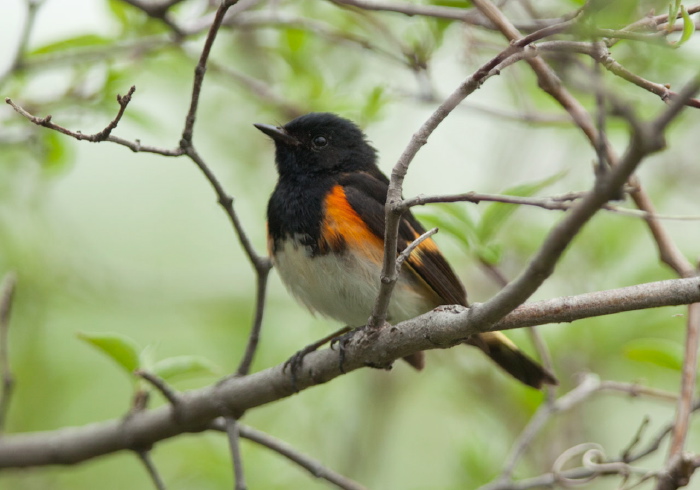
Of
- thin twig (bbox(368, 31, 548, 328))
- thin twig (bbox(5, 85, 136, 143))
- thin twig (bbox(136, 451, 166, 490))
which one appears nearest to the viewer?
thin twig (bbox(368, 31, 548, 328))

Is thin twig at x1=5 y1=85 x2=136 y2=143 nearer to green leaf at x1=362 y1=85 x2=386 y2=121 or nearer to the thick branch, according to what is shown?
the thick branch

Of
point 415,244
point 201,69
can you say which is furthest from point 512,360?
point 201,69

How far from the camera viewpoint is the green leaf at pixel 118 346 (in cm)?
290

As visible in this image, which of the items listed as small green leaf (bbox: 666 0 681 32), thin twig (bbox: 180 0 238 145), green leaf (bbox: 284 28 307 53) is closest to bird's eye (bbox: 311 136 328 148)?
green leaf (bbox: 284 28 307 53)

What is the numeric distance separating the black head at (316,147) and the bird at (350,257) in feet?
0.07

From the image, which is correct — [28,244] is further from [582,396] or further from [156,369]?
[582,396]

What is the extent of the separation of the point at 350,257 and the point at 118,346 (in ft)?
3.34

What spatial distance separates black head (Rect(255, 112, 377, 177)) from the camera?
12.8ft

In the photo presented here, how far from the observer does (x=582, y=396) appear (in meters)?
3.17

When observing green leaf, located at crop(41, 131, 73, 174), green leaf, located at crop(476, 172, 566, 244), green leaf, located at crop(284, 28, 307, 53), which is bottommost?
green leaf, located at crop(476, 172, 566, 244)

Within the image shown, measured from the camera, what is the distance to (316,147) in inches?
156

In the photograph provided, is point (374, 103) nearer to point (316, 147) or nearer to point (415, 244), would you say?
point (316, 147)

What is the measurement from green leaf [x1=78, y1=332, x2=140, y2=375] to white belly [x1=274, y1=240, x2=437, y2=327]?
0.82 metres

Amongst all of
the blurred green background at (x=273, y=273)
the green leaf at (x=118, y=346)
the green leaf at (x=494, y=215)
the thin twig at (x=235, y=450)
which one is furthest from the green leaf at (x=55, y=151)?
the green leaf at (x=494, y=215)
